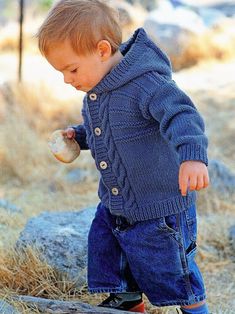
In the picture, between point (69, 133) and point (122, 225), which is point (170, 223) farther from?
point (69, 133)

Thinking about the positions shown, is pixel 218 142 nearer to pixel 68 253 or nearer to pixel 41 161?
pixel 41 161

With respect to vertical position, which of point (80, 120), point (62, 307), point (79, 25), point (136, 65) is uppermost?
point (79, 25)

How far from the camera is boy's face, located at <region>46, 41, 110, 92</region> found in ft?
6.52

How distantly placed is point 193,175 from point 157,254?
50cm

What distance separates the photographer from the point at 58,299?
255cm

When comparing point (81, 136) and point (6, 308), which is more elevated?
point (81, 136)

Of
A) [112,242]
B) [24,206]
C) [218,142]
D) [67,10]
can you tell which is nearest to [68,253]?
[112,242]

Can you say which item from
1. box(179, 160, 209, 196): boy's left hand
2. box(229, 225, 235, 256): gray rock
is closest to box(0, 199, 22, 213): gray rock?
box(229, 225, 235, 256): gray rock

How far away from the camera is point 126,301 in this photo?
7.81 ft

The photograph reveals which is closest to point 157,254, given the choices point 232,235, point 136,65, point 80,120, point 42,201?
point 136,65

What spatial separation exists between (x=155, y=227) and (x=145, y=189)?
12cm

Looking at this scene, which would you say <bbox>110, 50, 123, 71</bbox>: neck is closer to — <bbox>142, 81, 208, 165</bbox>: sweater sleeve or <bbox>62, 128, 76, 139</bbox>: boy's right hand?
<bbox>142, 81, 208, 165</bbox>: sweater sleeve

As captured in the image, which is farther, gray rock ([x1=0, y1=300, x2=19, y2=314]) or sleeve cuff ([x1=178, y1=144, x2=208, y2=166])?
gray rock ([x1=0, y1=300, x2=19, y2=314])

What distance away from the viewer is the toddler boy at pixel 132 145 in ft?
6.47
